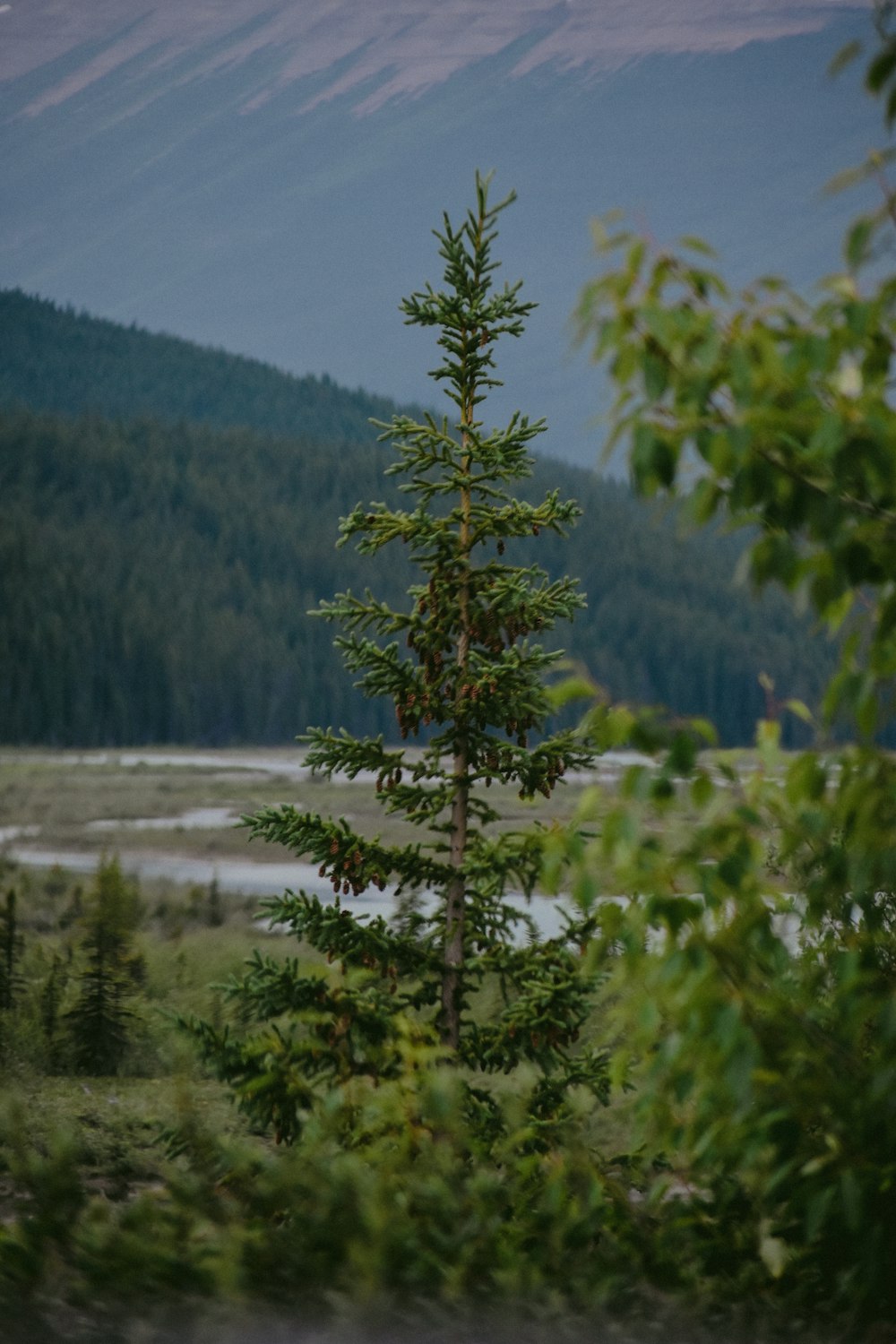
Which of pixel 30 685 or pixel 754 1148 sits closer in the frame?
pixel 754 1148

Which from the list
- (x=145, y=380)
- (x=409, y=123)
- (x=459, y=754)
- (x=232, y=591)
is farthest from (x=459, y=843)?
(x=409, y=123)

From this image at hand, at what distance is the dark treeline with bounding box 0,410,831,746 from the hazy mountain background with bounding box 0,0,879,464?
24.4 m

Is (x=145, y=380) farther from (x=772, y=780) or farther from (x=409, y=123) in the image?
(x=772, y=780)

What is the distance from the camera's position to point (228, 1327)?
11.5 feet

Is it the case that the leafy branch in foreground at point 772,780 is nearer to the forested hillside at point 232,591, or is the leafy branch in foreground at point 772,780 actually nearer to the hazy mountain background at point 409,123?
the forested hillside at point 232,591

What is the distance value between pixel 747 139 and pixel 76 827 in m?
143

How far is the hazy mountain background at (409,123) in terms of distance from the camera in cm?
11238

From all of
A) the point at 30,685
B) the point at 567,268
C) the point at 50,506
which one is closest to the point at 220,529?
the point at 50,506

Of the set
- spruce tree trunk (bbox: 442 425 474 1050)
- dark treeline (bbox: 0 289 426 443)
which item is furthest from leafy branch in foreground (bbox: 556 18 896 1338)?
dark treeline (bbox: 0 289 426 443)

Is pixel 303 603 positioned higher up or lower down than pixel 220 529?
lower down

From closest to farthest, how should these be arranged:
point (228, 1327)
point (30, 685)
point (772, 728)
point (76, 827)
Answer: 1. point (772, 728)
2. point (228, 1327)
3. point (76, 827)
4. point (30, 685)

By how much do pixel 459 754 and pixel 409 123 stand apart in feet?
624

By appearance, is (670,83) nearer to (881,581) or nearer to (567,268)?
(567,268)

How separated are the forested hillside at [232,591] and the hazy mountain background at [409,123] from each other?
78.5 ft
